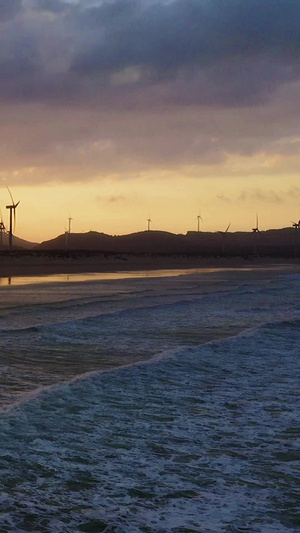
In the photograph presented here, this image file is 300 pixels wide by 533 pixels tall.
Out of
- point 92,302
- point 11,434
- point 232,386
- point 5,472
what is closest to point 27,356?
point 232,386

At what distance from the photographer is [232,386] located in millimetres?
12727

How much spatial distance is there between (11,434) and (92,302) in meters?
22.6

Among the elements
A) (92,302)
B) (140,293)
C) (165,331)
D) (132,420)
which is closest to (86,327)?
(165,331)

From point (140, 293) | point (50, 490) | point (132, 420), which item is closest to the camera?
point (50, 490)

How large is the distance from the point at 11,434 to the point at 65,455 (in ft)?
3.74

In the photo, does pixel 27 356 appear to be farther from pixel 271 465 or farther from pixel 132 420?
pixel 271 465

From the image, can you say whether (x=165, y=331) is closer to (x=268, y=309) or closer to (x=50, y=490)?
(x=268, y=309)

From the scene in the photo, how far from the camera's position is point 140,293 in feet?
127

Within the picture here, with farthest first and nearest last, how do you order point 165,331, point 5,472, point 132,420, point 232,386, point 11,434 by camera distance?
1. point 165,331
2. point 232,386
3. point 132,420
4. point 11,434
5. point 5,472

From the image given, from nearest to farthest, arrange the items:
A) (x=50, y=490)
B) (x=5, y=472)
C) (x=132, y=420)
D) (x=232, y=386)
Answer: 1. (x=50, y=490)
2. (x=5, y=472)
3. (x=132, y=420)
4. (x=232, y=386)

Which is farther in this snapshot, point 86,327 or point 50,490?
point 86,327

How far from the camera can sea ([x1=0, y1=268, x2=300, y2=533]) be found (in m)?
6.43

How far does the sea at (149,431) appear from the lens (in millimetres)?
6434

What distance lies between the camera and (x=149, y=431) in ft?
30.7
